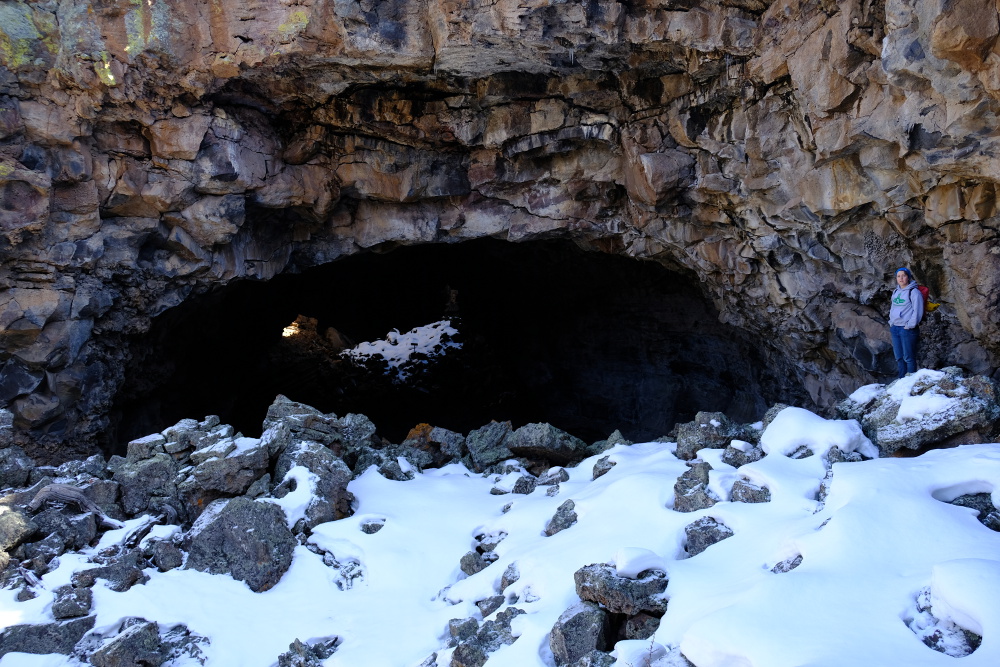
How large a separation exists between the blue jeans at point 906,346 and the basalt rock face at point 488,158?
17.0 inches

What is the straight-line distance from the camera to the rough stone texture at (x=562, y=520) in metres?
5.69

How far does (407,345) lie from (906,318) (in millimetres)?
12282

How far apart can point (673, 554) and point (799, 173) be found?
15.4 feet

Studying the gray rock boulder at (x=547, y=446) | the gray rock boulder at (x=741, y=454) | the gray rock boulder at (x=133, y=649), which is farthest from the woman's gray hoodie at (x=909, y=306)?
the gray rock boulder at (x=133, y=649)

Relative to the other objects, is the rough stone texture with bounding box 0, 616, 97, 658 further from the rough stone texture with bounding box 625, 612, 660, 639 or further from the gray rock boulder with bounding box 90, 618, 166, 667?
the rough stone texture with bounding box 625, 612, 660, 639

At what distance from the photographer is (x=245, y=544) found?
5.77m

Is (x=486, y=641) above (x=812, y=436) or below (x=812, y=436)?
below

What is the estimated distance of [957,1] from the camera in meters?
4.96

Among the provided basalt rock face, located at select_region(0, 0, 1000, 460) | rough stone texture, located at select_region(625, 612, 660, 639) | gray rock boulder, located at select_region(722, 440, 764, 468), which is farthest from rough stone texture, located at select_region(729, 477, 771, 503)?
basalt rock face, located at select_region(0, 0, 1000, 460)

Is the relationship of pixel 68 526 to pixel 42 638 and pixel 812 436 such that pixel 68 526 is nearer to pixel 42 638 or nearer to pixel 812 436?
pixel 42 638

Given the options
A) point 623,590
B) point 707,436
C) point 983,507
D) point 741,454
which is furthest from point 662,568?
point 707,436

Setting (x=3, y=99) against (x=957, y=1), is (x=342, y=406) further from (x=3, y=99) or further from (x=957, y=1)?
(x=957, y=1)

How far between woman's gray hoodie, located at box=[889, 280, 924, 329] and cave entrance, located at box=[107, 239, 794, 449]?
422cm

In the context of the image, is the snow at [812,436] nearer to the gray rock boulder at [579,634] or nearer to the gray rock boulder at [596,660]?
the gray rock boulder at [579,634]
